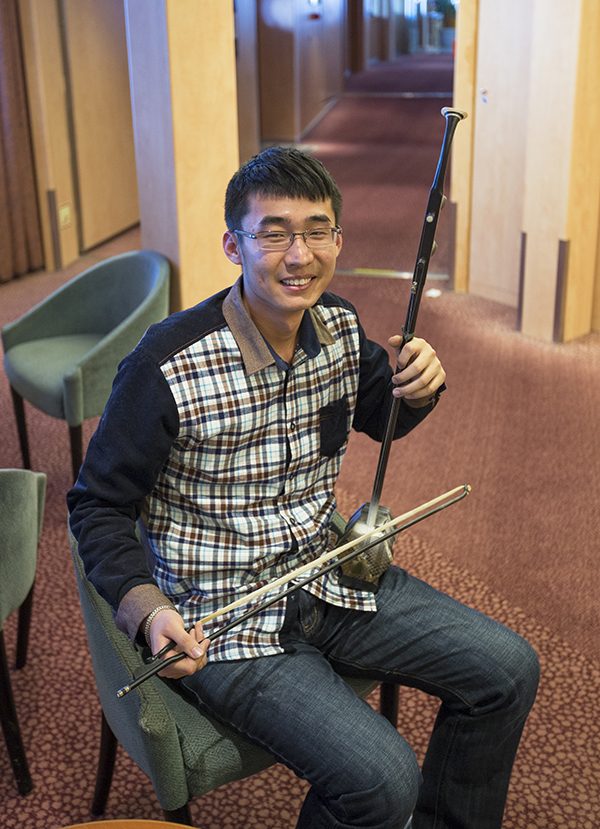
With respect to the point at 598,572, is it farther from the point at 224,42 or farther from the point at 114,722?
the point at 224,42

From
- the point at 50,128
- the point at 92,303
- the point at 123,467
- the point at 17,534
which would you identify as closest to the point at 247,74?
the point at 50,128

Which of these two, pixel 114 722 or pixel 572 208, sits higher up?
pixel 572 208

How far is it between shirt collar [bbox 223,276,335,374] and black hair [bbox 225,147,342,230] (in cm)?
13

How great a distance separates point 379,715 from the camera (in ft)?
5.24

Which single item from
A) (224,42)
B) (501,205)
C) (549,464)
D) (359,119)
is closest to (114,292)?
(224,42)

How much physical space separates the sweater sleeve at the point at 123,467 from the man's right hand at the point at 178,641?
10cm

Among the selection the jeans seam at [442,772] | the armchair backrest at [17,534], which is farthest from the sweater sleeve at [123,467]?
the jeans seam at [442,772]

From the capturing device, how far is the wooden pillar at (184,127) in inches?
119

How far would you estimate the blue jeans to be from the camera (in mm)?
1507

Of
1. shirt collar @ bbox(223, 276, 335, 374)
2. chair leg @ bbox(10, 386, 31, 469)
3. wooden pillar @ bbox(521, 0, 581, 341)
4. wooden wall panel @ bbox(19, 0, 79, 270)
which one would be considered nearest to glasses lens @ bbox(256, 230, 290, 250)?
shirt collar @ bbox(223, 276, 335, 374)

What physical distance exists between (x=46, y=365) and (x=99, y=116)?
396cm

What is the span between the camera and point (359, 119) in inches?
469

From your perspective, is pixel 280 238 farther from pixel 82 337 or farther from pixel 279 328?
pixel 82 337

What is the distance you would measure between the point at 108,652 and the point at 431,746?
58cm
